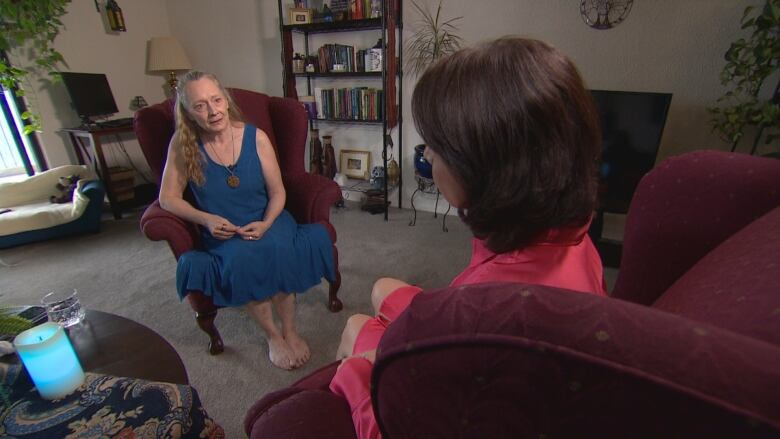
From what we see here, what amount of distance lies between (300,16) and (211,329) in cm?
247

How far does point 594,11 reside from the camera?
230 cm

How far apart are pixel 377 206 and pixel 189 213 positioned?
75.1 inches

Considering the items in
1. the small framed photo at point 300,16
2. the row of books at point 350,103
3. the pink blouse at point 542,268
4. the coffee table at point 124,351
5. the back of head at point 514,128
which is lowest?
the coffee table at point 124,351

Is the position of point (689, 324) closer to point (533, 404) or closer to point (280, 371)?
point (533, 404)

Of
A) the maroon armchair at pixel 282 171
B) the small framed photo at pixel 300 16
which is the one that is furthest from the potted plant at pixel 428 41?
Result: the maroon armchair at pixel 282 171

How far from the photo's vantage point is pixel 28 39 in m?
2.98

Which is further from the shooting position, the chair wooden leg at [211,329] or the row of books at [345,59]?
the row of books at [345,59]

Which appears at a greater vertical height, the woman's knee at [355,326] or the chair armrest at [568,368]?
the chair armrest at [568,368]

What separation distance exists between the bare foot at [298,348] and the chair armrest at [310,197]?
52cm

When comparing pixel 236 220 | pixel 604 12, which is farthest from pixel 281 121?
pixel 604 12

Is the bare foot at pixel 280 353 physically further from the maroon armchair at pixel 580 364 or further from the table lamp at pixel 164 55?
the table lamp at pixel 164 55

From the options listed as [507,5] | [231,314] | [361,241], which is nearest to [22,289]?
[231,314]

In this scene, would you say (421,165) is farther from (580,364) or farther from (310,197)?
(580,364)

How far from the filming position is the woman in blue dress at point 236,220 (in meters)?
1.43
